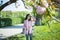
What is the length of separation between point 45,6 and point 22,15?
341mm

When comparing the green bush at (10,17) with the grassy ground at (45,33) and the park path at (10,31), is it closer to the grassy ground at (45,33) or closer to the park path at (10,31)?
the park path at (10,31)

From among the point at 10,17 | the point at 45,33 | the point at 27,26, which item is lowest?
the point at 45,33

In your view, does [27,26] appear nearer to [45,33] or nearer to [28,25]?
[28,25]

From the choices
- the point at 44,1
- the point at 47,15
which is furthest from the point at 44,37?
the point at 44,1

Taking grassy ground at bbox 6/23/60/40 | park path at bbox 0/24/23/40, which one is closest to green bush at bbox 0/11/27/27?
park path at bbox 0/24/23/40

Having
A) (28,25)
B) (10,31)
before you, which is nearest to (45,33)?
(28,25)

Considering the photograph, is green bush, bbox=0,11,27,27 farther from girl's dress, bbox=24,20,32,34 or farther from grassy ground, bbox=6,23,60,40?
grassy ground, bbox=6,23,60,40

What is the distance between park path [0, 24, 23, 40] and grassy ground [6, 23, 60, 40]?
6 cm

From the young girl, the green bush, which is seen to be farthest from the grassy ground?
the green bush

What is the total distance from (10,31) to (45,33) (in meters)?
0.48

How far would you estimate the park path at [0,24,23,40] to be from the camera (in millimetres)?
2344

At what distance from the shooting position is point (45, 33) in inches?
92.5

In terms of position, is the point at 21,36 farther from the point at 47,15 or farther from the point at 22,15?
the point at 47,15

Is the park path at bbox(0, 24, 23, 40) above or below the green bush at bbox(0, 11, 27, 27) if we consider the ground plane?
below
